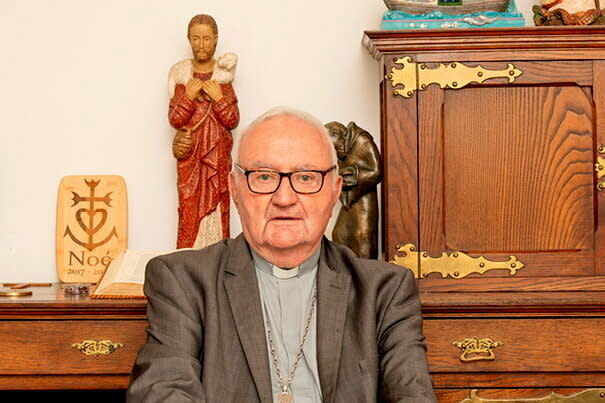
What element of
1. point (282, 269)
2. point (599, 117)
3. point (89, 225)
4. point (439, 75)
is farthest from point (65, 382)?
point (599, 117)

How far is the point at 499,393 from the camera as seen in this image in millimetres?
2535

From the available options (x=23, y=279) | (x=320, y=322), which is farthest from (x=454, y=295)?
(x=23, y=279)

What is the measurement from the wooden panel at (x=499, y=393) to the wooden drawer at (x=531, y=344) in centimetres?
6

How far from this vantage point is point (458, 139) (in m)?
2.67

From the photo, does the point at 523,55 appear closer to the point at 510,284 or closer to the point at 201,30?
the point at 510,284

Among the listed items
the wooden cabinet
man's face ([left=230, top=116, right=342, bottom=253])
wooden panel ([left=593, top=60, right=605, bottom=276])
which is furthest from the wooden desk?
wooden panel ([left=593, top=60, right=605, bottom=276])

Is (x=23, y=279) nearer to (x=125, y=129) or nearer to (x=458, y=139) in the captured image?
(x=125, y=129)

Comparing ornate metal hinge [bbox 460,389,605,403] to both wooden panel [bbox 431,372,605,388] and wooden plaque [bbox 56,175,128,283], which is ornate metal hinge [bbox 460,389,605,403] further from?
wooden plaque [bbox 56,175,128,283]

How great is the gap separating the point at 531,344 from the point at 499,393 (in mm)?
171

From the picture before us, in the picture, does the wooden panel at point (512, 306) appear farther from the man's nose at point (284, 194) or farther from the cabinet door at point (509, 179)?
the man's nose at point (284, 194)

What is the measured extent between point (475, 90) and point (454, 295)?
63 cm

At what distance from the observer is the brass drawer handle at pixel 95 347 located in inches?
101

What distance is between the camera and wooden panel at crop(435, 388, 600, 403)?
2.53 m

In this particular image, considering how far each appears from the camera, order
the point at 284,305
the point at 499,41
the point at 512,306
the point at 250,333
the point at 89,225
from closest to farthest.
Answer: the point at 250,333 → the point at 284,305 → the point at 512,306 → the point at 499,41 → the point at 89,225
